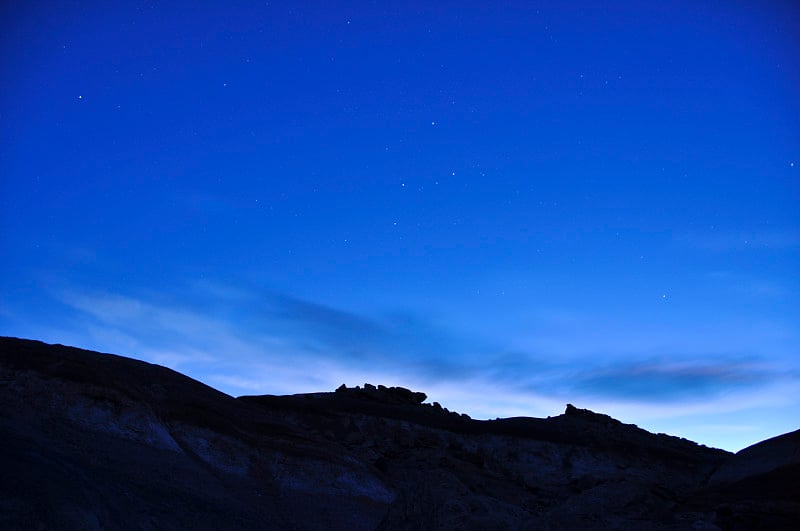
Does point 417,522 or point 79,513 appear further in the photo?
point 79,513

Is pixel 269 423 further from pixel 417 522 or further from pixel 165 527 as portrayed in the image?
pixel 417 522

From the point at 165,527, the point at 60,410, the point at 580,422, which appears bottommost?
the point at 165,527

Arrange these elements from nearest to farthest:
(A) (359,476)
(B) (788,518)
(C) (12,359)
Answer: (B) (788,518) < (C) (12,359) < (A) (359,476)

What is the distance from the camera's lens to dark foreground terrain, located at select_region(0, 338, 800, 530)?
1347 cm

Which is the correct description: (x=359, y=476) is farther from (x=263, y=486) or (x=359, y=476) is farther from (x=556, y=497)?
(x=556, y=497)

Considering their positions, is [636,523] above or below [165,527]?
above

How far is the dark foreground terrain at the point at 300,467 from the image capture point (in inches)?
530

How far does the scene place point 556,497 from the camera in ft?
136

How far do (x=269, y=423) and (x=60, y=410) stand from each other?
12.7 metres

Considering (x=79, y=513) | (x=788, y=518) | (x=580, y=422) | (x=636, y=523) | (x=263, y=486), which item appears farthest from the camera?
(x=580, y=422)

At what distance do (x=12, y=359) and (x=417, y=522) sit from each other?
22391mm

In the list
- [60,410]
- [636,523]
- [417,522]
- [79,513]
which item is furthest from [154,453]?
[636,523]

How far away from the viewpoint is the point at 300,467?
31.8 meters

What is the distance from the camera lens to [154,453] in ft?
85.3
